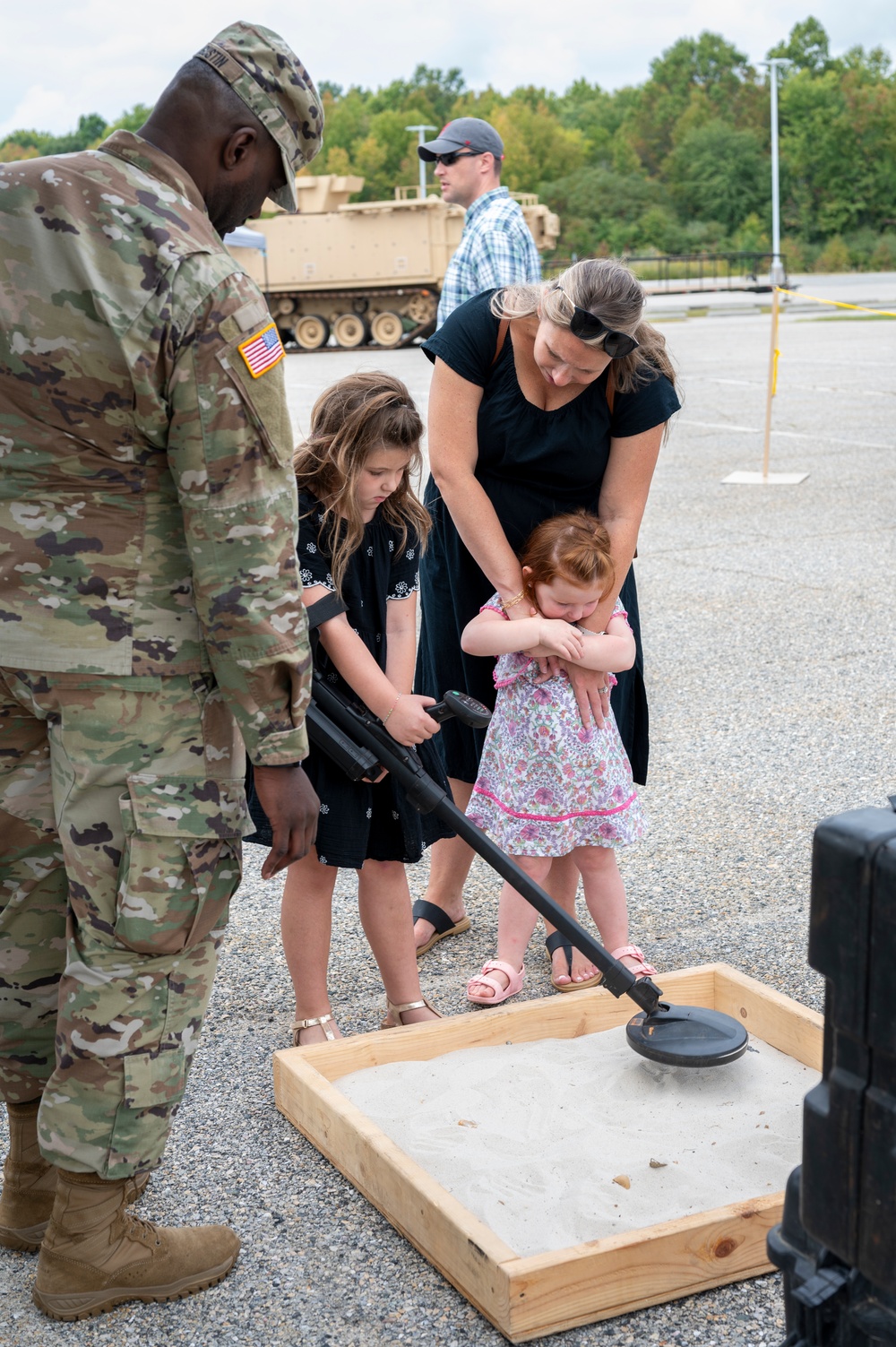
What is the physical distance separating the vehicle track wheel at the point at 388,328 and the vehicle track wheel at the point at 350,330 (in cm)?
30

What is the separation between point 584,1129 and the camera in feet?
9.01

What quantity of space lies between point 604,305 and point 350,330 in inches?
1107

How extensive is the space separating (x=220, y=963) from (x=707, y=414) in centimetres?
1314

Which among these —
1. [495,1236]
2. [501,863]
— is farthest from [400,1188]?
[501,863]

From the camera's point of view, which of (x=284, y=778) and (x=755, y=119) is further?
(x=755, y=119)

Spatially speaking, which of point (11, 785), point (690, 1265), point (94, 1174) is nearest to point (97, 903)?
point (11, 785)

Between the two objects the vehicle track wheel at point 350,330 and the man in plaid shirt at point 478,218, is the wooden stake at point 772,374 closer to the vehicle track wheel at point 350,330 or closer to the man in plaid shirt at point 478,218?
the man in plaid shirt at point 478,218

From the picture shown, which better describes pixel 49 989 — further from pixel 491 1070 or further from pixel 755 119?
pixel 755 119

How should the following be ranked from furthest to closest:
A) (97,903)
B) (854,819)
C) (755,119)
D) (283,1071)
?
1. (755,119)
2. (283,1071)
3. (97,903)
4. (854,819)

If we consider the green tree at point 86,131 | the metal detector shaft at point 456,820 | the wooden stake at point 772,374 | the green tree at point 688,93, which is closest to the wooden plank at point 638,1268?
the metal detector shaft at point 456,820

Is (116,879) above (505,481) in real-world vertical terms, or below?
below

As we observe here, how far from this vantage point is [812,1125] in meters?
1.57

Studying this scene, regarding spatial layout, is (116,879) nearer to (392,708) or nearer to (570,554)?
(392,708)

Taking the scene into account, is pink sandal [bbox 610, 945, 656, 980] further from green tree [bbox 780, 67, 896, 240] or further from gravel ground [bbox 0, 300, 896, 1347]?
green tree [bbox 780, 67, 896, 240]
